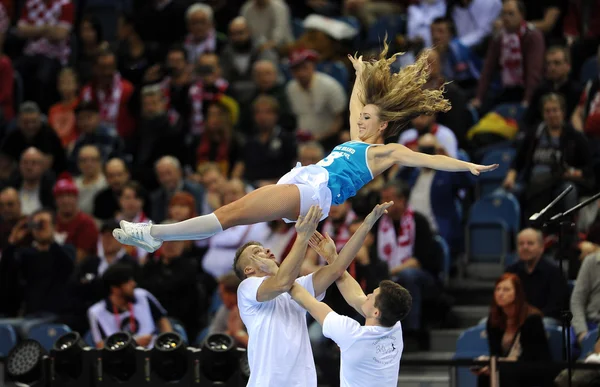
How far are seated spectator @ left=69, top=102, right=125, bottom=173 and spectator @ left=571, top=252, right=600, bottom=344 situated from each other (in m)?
5.60

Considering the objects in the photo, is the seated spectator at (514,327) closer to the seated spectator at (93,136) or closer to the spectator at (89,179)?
the spectator at (89,179)

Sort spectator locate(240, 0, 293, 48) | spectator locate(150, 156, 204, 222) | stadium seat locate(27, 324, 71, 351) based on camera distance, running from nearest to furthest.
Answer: stadium seat locate(27, 324, 71, 351), spectator locate(150, 156, 204, 222), spectator locate(240, 0, 293, 48)

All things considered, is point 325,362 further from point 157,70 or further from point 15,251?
point 157,70

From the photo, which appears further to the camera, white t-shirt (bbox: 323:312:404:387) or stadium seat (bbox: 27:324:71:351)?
stadium seat (bbox: 27:324:71:351)

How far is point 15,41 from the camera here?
15344mm

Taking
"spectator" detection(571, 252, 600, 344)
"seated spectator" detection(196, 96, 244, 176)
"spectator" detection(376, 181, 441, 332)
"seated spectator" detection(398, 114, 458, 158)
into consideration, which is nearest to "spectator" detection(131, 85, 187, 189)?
"seated spectator" detection(196, 96, 244, 176)

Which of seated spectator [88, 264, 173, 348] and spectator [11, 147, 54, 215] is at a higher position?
spectator [11, 147, 54, 215]

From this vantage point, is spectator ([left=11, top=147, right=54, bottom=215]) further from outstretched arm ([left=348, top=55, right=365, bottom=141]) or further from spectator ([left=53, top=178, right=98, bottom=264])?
outstretched arm ([left=348, top=55, right=365, bottom=141])

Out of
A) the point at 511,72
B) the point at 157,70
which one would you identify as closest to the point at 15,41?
the point at 157,70

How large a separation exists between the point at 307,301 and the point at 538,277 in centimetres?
344

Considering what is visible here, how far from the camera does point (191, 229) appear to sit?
23.1ft

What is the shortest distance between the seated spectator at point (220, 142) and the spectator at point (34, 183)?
1594mm

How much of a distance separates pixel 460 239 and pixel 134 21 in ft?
19.0

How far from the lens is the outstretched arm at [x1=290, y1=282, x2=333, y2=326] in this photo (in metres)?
6.86
